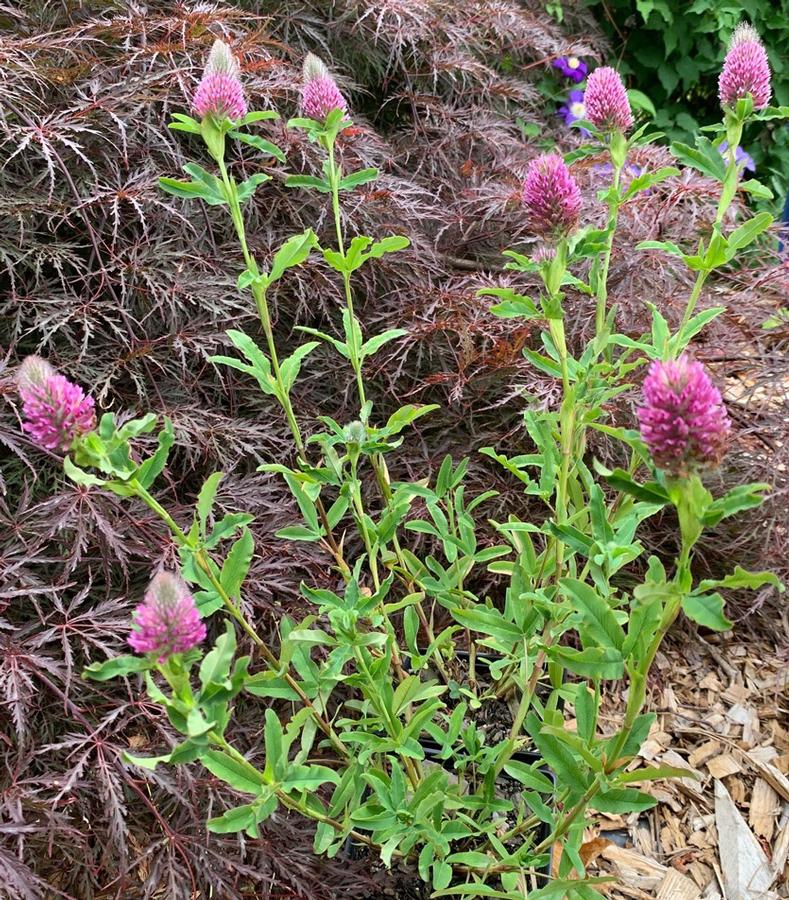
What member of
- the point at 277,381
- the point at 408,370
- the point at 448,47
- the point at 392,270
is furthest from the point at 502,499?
the point at 448,47

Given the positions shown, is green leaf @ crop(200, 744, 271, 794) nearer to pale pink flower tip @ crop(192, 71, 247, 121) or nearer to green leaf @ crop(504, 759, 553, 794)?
green leaf @ crop(504, 759, 553, 794)

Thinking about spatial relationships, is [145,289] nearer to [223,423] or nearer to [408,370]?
[223,423]

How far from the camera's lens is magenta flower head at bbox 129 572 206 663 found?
1.77 feet

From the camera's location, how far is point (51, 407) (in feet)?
1.94

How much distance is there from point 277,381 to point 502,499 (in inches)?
23.1

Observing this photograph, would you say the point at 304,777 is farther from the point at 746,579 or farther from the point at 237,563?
the point at 746,579

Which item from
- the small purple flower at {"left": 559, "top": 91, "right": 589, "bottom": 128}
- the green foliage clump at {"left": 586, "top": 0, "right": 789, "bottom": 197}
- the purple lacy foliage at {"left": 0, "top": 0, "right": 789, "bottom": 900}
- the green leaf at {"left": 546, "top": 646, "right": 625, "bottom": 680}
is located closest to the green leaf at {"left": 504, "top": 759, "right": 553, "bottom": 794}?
the green leaf at {"left": 546, "top": 646, "right": 625, "bottom": 680}

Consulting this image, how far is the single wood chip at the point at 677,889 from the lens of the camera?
3.67 feet

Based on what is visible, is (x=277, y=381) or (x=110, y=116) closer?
(x=277, y=381)

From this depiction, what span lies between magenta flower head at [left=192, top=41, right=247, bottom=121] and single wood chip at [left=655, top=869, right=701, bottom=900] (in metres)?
1.13

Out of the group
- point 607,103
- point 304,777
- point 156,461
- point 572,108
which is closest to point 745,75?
point 607,103

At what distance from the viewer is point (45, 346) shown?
117 cm

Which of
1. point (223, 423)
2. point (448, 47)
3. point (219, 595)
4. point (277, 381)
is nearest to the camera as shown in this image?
point (219, 595)

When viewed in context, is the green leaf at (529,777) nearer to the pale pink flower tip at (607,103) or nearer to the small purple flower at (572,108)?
the pale pink flower tip at (607,103)
